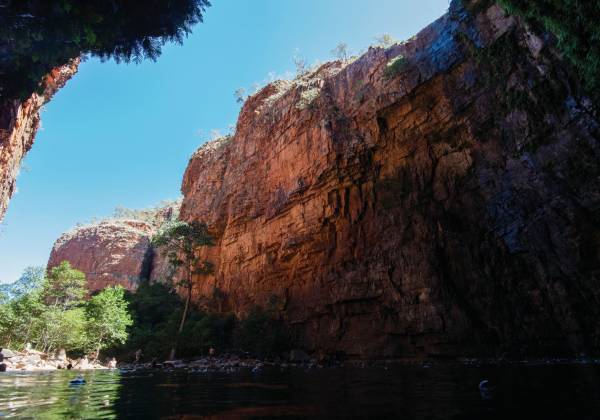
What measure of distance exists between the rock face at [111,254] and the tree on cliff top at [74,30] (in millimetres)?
51345

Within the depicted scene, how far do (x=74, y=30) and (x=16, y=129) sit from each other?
3696 mm

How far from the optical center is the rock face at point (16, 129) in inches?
353

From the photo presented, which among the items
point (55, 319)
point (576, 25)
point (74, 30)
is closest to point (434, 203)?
point (576, 25)

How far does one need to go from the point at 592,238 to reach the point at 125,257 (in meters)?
64.4

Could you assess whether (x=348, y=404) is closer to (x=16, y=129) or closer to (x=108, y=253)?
(x=16, y=129)

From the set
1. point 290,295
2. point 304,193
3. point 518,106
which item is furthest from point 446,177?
point 290,295

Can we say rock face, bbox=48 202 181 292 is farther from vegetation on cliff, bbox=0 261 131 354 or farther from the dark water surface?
the dark water surface

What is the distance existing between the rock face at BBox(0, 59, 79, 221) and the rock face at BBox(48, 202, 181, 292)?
160 feet

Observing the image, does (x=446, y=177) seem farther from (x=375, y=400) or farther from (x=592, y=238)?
(x=375, y=400)

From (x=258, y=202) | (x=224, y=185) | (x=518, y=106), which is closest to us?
(x=518, y=106)

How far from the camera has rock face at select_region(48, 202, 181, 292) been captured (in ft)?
199

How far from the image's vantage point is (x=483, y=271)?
19531 mm

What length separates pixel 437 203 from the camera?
22.2m

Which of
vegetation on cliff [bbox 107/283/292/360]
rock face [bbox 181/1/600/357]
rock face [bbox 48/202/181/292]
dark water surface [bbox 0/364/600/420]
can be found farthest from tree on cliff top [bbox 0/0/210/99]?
rock face [bbox 48/202/181/292]
